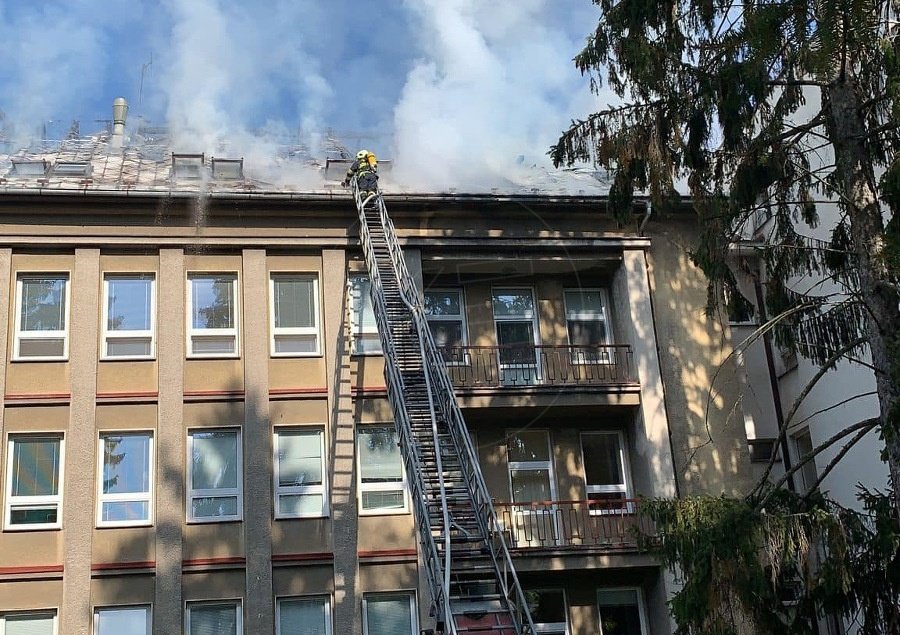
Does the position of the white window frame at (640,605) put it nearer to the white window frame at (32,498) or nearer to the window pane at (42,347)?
the white window frame at (32,498)

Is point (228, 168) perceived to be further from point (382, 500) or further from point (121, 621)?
point (121, 621)

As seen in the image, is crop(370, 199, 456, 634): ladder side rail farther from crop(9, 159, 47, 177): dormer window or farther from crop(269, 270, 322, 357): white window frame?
crop(9, 159, 47, 177): dormer window

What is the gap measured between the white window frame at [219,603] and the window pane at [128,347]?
4.37 m

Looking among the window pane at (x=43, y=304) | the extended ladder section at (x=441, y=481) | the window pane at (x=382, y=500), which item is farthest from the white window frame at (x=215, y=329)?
the window pane at (x=382, y=500)

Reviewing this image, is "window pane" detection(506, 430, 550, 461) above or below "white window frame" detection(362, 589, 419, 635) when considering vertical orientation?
above

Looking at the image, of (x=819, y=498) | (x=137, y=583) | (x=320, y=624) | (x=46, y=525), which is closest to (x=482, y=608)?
(x=819, y=498)

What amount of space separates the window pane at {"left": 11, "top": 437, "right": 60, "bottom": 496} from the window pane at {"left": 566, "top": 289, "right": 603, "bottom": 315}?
31.8 ft

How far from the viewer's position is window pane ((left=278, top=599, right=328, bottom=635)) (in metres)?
19.8

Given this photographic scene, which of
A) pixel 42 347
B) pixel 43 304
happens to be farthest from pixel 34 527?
pixel 43 304

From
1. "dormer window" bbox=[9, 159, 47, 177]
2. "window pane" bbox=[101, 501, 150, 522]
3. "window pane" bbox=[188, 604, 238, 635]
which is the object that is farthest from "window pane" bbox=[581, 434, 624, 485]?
"dormer window" bbox=[9, 159, 47, 177]

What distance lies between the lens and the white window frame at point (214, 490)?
791 inches

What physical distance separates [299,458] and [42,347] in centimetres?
480

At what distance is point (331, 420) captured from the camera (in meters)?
20.9

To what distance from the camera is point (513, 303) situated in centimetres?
2319
